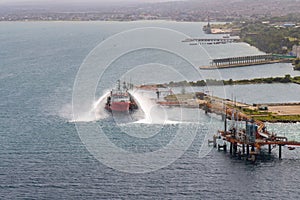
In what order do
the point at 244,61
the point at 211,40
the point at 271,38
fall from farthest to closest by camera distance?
the point at 211,40 < the point at 271,38 < the point at 244,61

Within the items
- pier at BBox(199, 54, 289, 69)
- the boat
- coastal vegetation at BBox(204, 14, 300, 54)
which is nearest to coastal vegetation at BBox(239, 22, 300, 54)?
coastal vegetation at BBox(204, 14, 300, 54)

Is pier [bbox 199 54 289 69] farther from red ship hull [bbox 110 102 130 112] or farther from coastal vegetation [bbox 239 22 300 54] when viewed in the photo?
red ship hull [bbox 110 102 130 112]

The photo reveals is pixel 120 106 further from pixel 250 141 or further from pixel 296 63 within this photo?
pixel 296 63

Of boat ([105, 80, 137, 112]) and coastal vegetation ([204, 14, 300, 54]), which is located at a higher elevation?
coastal vegetation ([204, 14, 300, 54])

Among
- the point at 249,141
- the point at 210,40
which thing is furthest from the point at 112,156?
the point at 210,40

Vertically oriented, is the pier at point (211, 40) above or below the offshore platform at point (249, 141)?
above

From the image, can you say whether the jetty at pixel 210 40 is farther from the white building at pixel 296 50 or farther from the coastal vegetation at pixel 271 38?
the white building at pixel 296 50

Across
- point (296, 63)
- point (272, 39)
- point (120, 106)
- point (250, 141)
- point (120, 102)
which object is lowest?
point (250, 141)

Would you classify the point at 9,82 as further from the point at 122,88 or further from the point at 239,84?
the point at 239,84

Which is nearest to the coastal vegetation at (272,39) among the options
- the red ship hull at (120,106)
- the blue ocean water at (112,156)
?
the blue ocean water at (112,156)

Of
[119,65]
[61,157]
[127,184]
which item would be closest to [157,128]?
[61,157]
